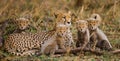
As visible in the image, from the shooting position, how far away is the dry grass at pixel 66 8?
395 inches

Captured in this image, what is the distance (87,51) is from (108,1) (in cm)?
520

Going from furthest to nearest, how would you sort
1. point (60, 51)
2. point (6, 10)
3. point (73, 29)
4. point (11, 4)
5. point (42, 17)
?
point (11, 4), point (6, 10), point (42, 17), point (73, 29), point (60, 51)

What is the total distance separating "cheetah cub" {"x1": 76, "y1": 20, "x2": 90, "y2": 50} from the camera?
33.0 ft

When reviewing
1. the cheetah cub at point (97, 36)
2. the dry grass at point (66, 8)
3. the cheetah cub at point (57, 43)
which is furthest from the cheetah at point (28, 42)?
the cheetah cub at point (97, 36)

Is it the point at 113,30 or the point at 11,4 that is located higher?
the point at 11,4

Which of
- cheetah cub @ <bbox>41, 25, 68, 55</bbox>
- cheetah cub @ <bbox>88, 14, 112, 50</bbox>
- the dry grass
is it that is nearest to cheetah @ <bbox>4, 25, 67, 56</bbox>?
cheetah cub @ <bbox>41, 25, 68, 55</bbox>

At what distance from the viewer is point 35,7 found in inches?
564

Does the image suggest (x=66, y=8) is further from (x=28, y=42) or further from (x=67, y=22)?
(x=28, y=42)

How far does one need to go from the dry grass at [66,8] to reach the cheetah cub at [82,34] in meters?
0.23

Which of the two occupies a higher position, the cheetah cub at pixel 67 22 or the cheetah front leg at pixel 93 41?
the cheetah cub at pixel 67 22

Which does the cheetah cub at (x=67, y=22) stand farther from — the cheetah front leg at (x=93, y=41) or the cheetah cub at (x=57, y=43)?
the cheetah front leg at (x=93, y=41)

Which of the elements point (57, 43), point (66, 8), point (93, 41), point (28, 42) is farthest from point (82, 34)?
point (66, 8)

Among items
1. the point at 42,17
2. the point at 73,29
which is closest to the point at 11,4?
the point at 42,17

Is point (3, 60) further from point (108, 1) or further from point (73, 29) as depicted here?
point (108, 1)
